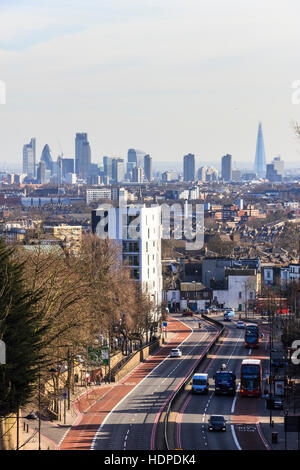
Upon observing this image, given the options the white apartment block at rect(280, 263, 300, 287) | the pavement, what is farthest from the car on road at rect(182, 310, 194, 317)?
the pavement

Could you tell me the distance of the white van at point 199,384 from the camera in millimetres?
28219

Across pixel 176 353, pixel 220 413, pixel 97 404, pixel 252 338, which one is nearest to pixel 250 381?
pixel 220 413

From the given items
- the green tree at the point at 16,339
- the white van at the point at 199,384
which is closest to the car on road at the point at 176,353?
the white van at the point at 199,384

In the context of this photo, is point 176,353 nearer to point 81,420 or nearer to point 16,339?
point 81,420

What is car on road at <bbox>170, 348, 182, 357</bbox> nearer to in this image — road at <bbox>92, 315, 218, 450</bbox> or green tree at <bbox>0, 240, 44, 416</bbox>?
road at <bbox>92, 315, 218, 450</bbox>

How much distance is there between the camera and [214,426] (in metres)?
23.0

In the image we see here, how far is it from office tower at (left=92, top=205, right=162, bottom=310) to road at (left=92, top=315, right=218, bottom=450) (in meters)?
8.97

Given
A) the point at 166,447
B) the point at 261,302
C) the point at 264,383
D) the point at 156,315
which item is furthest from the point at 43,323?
the point at 261,302

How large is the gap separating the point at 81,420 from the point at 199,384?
4914mm

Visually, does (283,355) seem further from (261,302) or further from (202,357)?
(261,302)

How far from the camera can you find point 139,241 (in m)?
46.8

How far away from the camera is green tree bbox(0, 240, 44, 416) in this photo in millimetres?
18156
